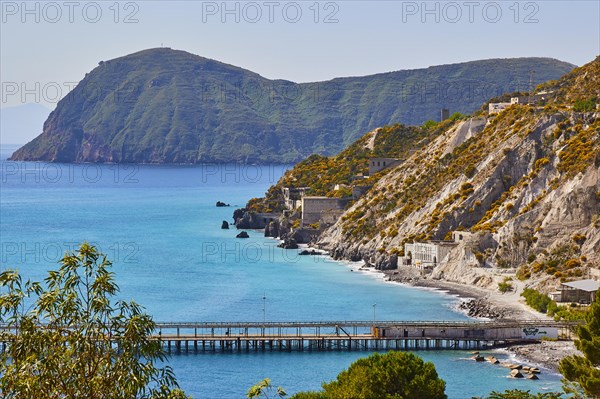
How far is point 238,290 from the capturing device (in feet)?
319

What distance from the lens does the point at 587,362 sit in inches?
1789

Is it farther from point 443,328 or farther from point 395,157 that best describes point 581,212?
point 395,157

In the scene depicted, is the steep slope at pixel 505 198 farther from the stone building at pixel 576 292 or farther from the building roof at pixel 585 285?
the building roof at pixel 585 285

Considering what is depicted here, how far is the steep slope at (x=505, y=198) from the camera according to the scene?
90.3 meters

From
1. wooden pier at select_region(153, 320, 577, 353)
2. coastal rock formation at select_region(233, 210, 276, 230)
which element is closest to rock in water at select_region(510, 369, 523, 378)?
wooden pier at select_region(153, 320, 577, 353)

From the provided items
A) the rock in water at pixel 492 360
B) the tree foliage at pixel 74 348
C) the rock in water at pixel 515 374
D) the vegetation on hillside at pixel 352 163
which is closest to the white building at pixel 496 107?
the vegetation on hillside at pixel 352 163

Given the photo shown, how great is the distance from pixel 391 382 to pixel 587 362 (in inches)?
310

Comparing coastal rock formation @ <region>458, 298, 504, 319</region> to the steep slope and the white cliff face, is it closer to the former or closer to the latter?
the steep slope

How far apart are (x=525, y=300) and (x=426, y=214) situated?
28.7m

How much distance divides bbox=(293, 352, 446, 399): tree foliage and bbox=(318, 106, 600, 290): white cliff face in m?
37.7

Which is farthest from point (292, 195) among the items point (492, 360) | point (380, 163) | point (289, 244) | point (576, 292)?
point (492, 360)

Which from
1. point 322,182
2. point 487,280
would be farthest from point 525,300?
point 322,182

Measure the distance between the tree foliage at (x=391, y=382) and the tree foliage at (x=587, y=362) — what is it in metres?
5.28

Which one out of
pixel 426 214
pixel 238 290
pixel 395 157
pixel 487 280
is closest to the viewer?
pixel 487 280
